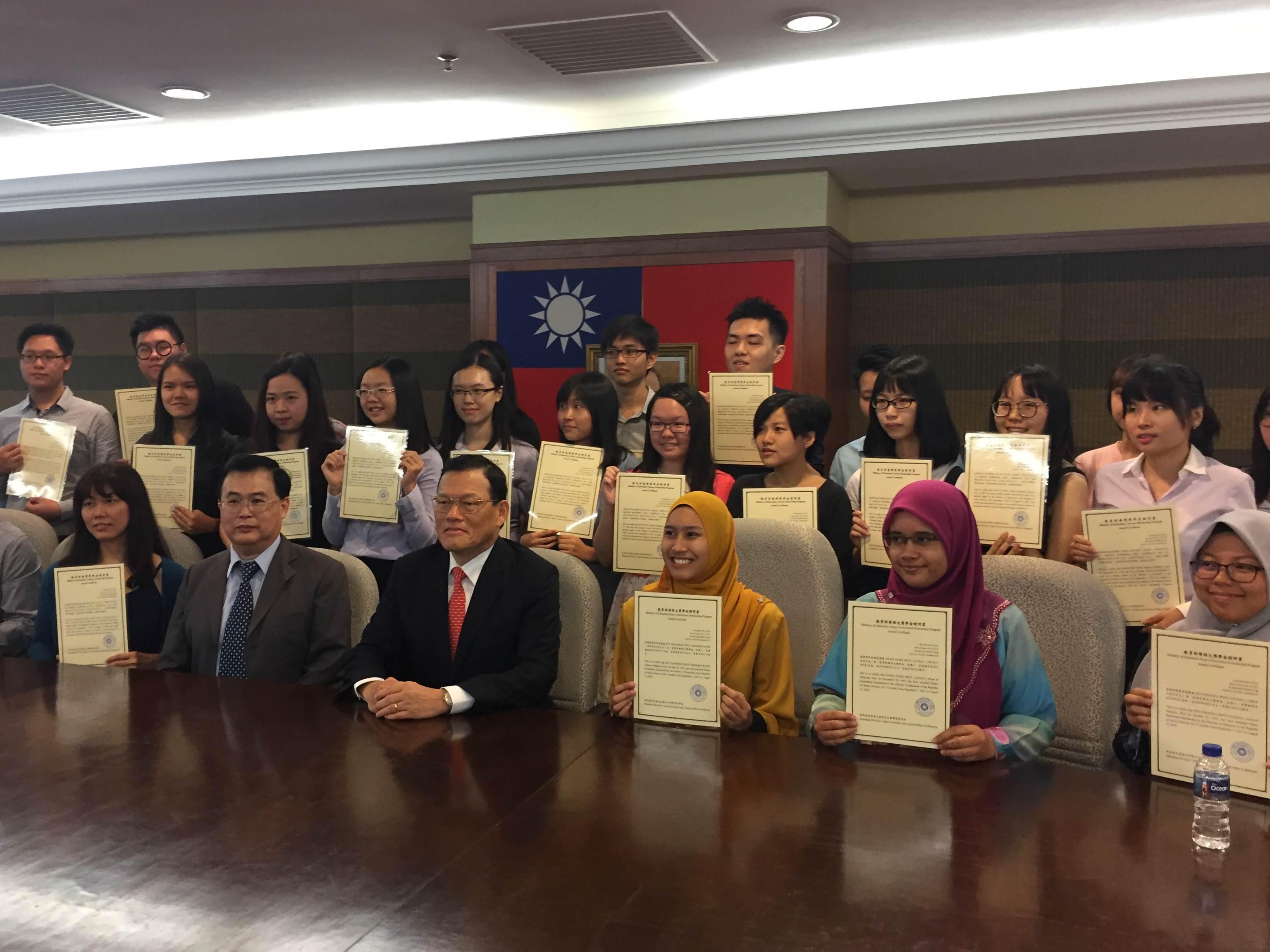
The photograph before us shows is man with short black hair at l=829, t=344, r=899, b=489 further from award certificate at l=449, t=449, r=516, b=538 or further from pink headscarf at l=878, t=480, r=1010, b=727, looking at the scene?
Result: pink headscarf at l=878, t=480, r=1010, b=727

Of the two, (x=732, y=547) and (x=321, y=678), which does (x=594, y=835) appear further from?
(x=321, y=678)

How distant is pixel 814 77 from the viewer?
15.6ft

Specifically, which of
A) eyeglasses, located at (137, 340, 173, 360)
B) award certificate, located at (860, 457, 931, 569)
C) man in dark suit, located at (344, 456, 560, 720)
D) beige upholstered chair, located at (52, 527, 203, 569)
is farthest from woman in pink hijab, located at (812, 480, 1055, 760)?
eyeglasses, located at (137, 340, 173, 360)

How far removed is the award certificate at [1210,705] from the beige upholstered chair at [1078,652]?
34cm

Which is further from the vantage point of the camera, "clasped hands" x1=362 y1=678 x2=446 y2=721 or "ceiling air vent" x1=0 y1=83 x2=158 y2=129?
"ceiling air vent" x1=0 y1=83 x2=158 y2=129

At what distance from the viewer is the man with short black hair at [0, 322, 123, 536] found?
13.9ft

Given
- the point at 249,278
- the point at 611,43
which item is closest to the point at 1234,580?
the point at 611,43

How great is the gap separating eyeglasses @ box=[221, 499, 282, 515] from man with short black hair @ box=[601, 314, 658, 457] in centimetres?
142

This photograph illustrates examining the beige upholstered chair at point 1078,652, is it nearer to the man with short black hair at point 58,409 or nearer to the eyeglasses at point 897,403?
the eyeglasses at point 897,403

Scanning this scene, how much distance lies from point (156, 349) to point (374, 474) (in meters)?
1.60

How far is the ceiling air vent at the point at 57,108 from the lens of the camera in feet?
16.4

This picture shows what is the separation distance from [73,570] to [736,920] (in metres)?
2.19

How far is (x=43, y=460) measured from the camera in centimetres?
395

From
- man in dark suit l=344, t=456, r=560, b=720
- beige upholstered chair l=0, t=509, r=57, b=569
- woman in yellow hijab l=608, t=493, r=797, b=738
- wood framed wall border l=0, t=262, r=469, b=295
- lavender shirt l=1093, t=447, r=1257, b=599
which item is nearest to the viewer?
woman in yellow hijab l=608, t=493, r=797, b=738
